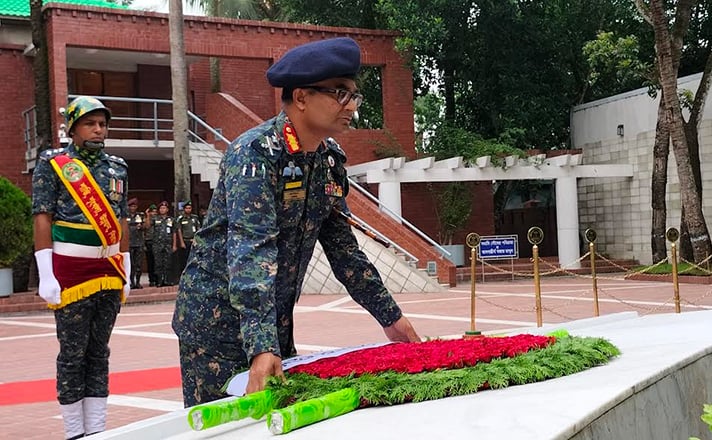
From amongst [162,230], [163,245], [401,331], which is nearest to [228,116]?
[162,230]

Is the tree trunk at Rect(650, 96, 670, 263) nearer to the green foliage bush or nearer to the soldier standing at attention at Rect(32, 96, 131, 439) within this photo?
the green foliage bush

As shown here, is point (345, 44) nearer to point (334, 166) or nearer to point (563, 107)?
point (334, 166)

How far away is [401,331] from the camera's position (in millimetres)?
2984

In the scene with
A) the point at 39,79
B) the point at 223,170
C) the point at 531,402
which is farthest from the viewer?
the point at 39,79

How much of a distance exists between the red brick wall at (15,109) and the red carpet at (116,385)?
46.0 ft

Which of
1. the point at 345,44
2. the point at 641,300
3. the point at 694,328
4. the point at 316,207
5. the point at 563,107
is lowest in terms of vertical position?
the point at 641,300

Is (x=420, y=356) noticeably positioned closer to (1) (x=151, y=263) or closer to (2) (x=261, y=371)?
(2) (x=261, y=371)

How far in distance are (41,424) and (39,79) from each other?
13170 millimetres

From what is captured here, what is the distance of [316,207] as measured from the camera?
2660mm

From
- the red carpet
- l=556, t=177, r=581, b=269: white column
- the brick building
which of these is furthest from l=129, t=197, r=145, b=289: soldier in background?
l=556, t=177, r=581, b=269: white column

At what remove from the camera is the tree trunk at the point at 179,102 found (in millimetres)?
17891

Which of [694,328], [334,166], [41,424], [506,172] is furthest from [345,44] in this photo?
[506,172]

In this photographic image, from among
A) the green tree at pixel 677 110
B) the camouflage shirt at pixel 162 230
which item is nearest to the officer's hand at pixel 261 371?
the camouflage shirt at pixel 162 230

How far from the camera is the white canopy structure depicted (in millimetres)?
19688
